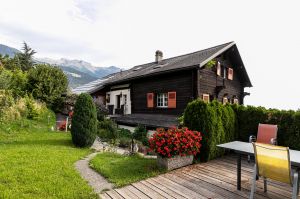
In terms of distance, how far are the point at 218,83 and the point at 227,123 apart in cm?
931

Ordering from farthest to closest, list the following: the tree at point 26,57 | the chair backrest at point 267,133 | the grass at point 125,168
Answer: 1. the tree at point 26,57
2. the chair backrest at point 267,133
3. the grass at point 125,168

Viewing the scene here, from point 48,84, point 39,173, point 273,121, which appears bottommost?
point 39,173

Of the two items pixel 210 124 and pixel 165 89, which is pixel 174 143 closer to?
pixel 210 124

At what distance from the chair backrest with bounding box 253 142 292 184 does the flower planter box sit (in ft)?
8.06

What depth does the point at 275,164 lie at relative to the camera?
3420 mm

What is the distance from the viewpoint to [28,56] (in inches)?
1538

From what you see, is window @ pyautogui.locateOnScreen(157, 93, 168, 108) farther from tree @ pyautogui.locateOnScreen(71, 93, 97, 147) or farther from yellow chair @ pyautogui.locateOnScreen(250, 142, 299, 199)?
yellow chair @ pyautogui.locateOnScreen(250, 142, 299, 199)

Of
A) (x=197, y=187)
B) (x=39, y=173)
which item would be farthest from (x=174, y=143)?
(x=39, y=173)

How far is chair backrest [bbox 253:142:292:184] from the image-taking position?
3258 mm

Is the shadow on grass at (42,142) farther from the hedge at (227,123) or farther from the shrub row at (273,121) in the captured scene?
the shrub row at (273,121)

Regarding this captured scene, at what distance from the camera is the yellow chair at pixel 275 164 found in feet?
10.6

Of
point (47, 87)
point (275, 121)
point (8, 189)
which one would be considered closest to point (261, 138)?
point (275, 121)

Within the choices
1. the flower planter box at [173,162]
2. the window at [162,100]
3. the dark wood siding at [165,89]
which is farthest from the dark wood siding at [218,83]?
the flower planter box at [173,162]

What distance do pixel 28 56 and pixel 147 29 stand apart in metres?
33.5
